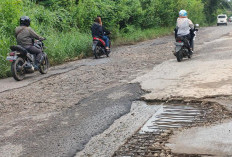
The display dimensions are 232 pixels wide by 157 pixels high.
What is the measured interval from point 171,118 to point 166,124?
28cm

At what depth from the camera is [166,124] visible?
488 cm

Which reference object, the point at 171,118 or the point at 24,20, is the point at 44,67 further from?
the point at 171,118

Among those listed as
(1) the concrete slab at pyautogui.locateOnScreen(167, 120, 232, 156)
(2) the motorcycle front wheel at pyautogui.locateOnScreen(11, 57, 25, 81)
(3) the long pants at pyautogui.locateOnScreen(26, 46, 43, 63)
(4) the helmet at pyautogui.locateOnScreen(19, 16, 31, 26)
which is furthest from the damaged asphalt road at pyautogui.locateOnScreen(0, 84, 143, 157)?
(4) the helmet at pyautogui.locateOnScreen(19, 16, 31, 26)

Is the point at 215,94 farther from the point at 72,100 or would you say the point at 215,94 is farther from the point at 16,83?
the point at 16,83

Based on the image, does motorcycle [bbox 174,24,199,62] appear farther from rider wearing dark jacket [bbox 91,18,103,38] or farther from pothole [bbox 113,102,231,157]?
pothole [bbox 113,102,231,157]

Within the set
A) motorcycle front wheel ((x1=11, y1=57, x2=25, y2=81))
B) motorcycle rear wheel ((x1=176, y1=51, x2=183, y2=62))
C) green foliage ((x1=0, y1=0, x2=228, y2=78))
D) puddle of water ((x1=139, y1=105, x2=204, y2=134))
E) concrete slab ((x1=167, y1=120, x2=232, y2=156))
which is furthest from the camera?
green foliage ((x1=0, y1=0, x2=228, y2=78))

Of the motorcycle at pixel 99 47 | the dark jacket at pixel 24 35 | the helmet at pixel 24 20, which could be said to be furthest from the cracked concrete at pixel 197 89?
the motorcycle at pixel 99 47

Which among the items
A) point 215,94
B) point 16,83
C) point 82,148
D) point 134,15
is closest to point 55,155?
point 82,148

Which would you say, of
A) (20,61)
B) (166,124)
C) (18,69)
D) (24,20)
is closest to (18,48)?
(20,61)

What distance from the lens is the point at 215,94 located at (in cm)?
616

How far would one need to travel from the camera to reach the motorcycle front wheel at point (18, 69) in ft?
30.3

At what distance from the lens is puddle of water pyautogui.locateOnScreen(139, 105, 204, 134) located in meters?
4.74

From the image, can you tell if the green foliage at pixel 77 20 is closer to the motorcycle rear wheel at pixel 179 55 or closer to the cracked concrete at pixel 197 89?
the motorcycle rear wheel at pixel 179 55

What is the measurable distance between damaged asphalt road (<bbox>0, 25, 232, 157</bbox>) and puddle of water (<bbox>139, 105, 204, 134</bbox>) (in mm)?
141
